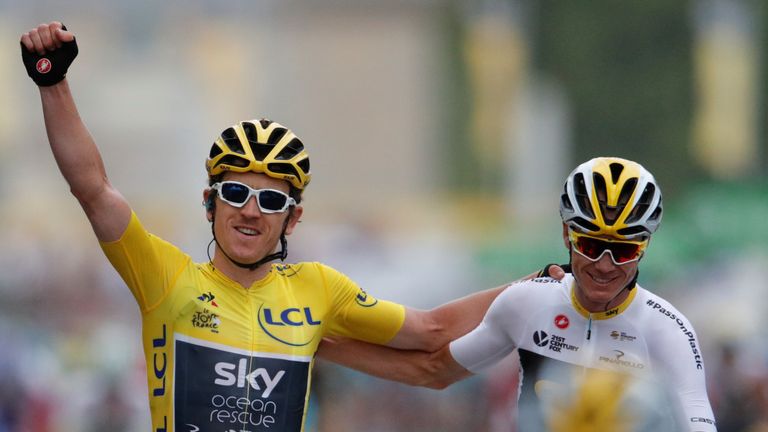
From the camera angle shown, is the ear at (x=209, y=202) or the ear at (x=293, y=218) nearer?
the ear at (x=209, y=202)

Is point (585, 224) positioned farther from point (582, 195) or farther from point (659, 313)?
point (659, 313)

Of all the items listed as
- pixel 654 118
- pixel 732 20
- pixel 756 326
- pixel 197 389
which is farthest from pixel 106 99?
pixel 197 389

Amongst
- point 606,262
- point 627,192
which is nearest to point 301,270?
point 606,262

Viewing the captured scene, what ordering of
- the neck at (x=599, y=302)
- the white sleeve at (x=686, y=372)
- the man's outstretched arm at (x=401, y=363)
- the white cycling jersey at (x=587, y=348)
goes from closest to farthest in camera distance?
the white sleeve at (x=686, y=372) < the white cycling jersey at (x=587, y=348) < the neck at (x=599, y=302) < the man's outstretched arm at (x=401, y=363)

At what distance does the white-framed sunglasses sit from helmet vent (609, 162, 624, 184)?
1.43 metres

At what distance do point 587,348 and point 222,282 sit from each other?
5.31ft

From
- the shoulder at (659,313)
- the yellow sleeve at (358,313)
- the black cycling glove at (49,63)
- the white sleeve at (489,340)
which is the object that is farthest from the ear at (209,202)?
the shoulder at (659,313)

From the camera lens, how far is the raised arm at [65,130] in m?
6.81

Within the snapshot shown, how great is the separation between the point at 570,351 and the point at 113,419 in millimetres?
12210

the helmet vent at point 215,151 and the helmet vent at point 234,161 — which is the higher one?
the helmet vent at point 215,151

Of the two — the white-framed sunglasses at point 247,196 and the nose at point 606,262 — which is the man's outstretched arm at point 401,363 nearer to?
the white-framed sunglasses at point 247,196

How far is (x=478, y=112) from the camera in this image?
71000 millimetres

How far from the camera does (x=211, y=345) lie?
7.08 meters

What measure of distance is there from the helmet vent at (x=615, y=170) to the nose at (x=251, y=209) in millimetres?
1530
